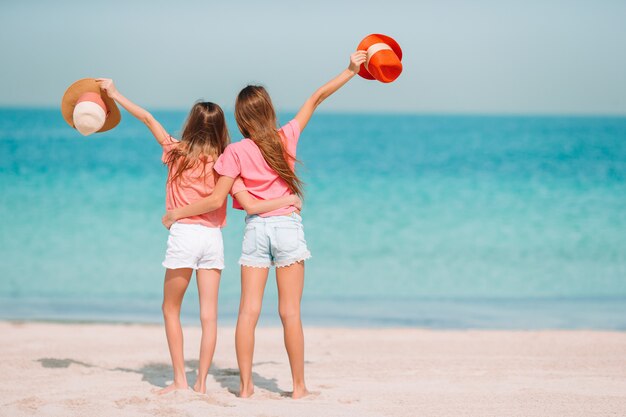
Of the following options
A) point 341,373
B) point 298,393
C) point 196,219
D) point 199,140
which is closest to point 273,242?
point 196,219

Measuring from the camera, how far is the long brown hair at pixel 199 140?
445 centimetres

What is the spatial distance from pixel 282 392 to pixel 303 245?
93 centimetres

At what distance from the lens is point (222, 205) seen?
4.45m

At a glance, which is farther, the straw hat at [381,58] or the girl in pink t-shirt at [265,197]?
the straw hat at [381,58]

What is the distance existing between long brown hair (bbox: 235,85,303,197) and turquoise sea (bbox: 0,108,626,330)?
204 millimetres

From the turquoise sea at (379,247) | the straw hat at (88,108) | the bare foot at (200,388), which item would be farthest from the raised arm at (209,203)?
the bare foot at (200,388)

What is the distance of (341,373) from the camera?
5.35m

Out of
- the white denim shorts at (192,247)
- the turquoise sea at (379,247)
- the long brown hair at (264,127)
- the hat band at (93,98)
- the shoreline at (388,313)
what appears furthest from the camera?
the turquoise sea at (379,247)

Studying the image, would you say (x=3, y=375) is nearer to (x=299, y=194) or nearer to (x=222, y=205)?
(x=222, y=205)

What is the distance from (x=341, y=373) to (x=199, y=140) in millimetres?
1824

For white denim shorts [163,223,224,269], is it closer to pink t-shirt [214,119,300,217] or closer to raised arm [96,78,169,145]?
pink t-shirt [214,119,300,217]

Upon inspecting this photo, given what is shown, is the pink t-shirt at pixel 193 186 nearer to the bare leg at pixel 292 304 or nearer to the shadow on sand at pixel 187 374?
the bare leg at pixel 292 304

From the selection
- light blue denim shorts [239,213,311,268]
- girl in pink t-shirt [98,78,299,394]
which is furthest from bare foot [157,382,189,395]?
light blue denim shorts [239,213,311,268]

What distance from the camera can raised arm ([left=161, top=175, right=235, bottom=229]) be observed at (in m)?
4.33
